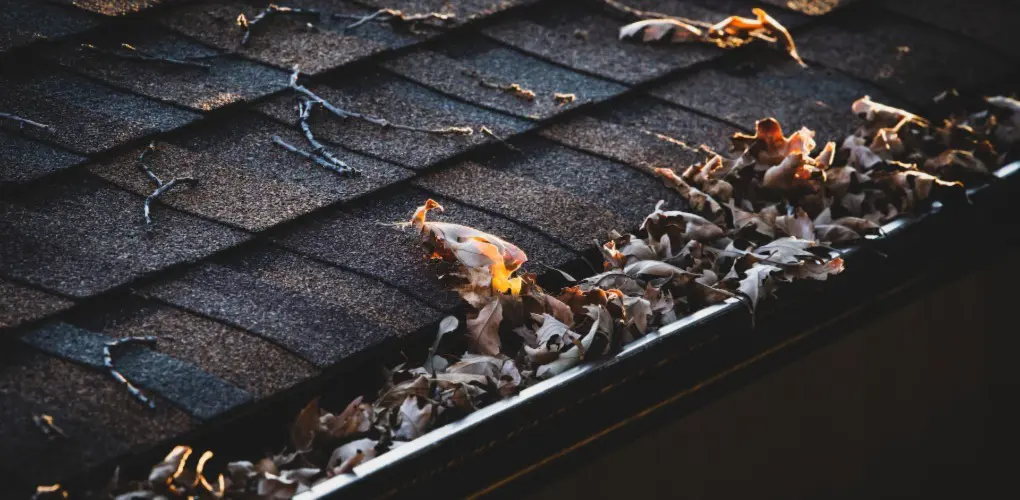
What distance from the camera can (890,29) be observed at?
3.32m

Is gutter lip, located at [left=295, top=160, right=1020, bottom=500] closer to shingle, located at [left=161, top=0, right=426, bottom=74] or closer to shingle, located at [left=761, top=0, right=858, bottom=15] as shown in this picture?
shingle, located at [left=161, top=0, right=426, bottom=74]

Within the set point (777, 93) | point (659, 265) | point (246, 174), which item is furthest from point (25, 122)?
point (777, 93)

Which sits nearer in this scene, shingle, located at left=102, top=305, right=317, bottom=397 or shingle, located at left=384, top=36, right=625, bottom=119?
shingle, located at left=102, top=305, right=317, bottom=397

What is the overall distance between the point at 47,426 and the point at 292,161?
0.85m

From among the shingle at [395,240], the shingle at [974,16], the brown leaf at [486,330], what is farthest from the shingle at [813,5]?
the brown leaf at [486,330]

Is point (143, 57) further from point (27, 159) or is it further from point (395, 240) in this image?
point (395, 240)

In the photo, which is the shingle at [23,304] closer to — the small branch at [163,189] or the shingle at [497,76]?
the small branch at [163,189]

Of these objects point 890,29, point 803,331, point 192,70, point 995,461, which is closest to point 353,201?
point 192,70

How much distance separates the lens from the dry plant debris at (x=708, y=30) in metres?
3.00

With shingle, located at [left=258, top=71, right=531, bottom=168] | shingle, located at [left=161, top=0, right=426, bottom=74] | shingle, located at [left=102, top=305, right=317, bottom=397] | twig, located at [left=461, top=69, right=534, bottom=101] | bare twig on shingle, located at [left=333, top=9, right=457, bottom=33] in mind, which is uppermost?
bare twig on shingle, located at [left=333, top=9, right=457, bottom=33]

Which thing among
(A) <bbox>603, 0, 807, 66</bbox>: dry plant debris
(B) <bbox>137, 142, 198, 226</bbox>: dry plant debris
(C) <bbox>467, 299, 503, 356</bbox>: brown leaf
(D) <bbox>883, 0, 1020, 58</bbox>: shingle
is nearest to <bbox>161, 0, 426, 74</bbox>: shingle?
(B) <bbox>137, 142, 198, 226</bbox>: dry plant debris

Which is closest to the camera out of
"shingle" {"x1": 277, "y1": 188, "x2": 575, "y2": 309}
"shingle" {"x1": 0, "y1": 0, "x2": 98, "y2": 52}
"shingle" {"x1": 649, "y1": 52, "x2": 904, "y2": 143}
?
"shingle" {"x1": 277, "y1": 188, "x2": 575, "y2": 309}

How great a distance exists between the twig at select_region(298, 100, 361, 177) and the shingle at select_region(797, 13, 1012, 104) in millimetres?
1568

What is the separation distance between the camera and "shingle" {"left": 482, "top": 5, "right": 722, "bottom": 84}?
9.25 ft
